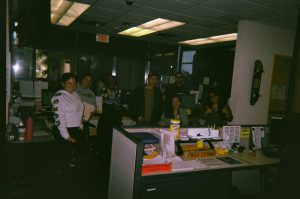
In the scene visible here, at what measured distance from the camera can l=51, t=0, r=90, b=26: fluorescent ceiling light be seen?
4379 mm

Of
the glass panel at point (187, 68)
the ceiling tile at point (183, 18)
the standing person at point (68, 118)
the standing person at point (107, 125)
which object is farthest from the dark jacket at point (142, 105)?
the glass panel at point (187, 68)

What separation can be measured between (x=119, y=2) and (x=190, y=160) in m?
2.96

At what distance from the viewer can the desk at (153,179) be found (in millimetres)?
1819

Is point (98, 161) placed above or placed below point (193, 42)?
below

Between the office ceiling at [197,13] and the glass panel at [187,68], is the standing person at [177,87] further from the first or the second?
the glass panel at [187,68]

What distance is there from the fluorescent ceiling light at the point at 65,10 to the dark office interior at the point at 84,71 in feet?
1.63

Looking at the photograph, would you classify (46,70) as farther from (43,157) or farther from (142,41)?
(43,157)

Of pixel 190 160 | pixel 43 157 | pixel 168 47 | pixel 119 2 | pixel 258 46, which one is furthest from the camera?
pixel 168 47

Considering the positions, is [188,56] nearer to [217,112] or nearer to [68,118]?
[217,112]

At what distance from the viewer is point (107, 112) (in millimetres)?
3086

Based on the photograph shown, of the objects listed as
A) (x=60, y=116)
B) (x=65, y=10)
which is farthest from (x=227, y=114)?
(x=65, y=10)

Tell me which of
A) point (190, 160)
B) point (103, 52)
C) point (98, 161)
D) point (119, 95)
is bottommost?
point (98, 161)

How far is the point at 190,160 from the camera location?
7.65 feet

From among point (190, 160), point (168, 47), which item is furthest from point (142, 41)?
point (190, 160)
